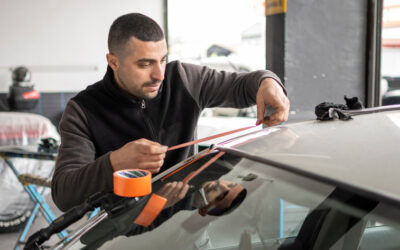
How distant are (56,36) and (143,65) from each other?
538cm

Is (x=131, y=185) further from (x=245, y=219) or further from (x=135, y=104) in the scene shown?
(x=135, y=104)

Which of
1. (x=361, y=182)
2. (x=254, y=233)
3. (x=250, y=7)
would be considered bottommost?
(x=254, y=233)

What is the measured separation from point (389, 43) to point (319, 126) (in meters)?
3.58

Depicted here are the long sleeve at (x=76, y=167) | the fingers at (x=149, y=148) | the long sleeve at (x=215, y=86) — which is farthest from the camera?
the long sleeve at (x=215, y=86)

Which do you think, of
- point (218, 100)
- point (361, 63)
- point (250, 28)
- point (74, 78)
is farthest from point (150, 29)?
point (74, 78)

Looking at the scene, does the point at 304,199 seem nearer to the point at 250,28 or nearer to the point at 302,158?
the point at 302,158

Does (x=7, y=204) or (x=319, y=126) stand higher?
(x=319, y=126)

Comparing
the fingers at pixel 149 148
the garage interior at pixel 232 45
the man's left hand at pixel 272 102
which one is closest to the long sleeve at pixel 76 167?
the fingers at pixel 149 148

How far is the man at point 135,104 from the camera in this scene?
Answer: 1248 millimetres

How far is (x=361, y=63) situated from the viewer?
284 centimetres

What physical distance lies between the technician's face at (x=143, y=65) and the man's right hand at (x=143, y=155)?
14.2 inches

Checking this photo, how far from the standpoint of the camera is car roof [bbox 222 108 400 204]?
27.2 inches

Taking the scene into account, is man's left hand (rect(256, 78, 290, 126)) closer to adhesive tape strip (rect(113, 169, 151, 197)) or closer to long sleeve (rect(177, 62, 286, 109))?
long sleeve (rect(177, 62, 286, 109))

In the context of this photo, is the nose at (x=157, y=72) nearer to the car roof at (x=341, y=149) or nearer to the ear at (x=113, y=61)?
the ear at (x=113, y=61)
